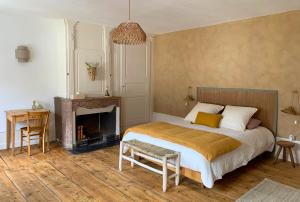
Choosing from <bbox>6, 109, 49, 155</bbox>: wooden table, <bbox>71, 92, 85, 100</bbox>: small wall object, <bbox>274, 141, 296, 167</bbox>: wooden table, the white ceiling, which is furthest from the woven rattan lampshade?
<bbox>274, 141, 296, 167</bbox>: wooden table

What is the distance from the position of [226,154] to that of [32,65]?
3732 millimetres

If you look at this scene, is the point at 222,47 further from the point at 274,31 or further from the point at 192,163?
the point at 192,163

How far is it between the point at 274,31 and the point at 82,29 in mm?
3476

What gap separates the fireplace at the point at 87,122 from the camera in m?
4.31

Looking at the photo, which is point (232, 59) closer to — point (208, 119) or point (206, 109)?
point (206, 109)

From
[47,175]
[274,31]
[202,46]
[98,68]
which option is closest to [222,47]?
[202,46]

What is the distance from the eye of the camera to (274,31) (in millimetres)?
3900

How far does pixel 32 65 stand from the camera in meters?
4.42

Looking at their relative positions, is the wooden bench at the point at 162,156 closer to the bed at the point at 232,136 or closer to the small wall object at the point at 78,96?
the bed at the point at 232,136

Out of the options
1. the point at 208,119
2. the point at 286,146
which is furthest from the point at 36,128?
the point at 286,146

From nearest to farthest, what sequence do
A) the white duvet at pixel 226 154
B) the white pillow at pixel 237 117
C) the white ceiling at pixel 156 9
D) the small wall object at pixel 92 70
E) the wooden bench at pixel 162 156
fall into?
the white duvet at pixel 226 154 < the wooden bench at pixel 162 156 < the white ceiling at pixel 156 9 < the white pillow at pixel 237 117 < the small wall object at pixel 92 70

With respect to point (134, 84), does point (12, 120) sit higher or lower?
lower

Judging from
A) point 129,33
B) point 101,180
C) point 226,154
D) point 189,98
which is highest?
point 129,33

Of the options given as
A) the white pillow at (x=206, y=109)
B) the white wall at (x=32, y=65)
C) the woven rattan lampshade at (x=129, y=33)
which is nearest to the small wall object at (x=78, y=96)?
the white wall at (x=32, y=65)
